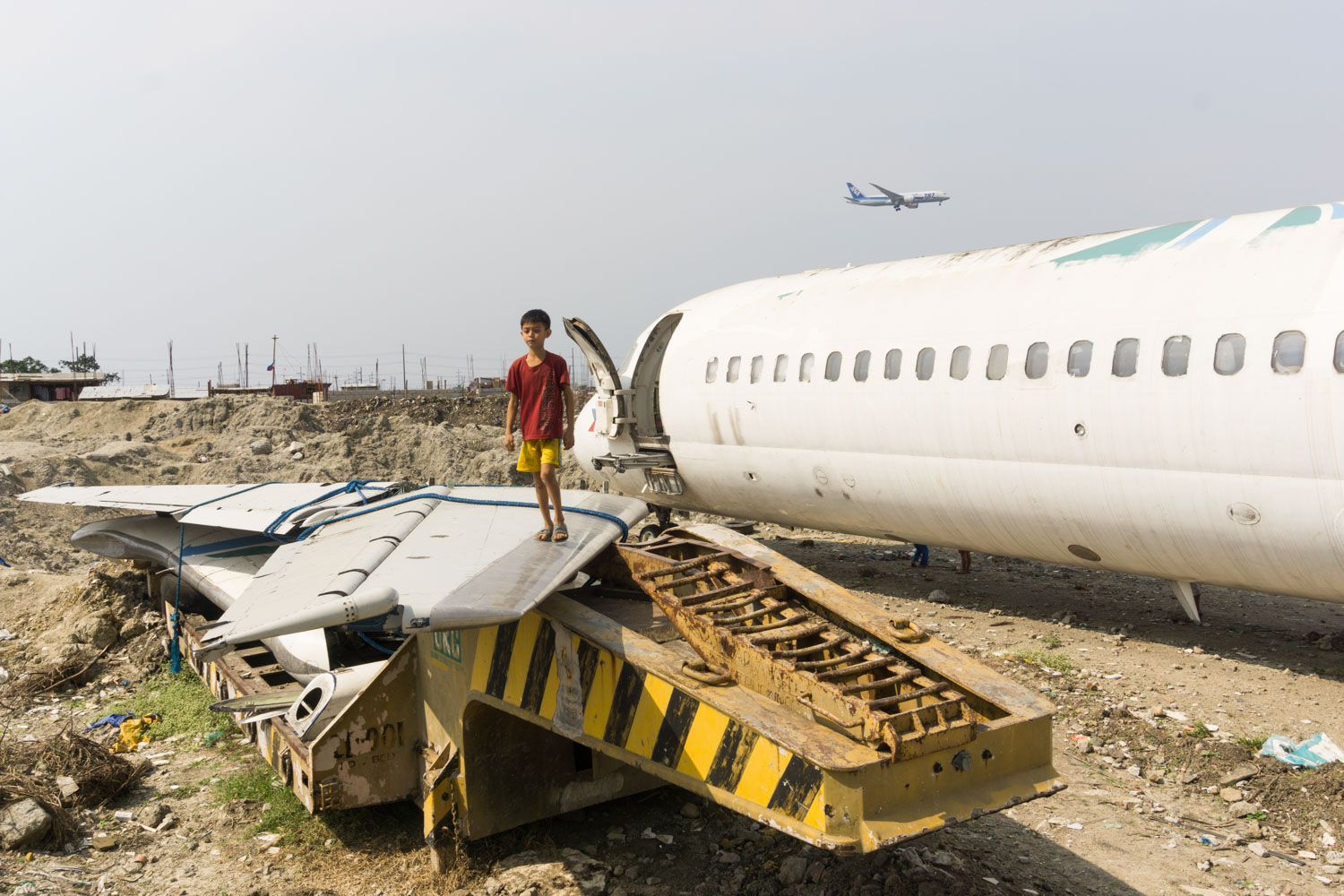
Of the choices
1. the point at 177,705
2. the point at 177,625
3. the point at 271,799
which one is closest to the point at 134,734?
the point at 177,705

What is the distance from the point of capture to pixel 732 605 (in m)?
5.08

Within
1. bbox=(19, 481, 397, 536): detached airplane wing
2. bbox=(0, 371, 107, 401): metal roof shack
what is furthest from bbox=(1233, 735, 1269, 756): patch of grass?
bbox=(0, 371, 107, 401): metal roof shack

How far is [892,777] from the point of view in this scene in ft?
11.6

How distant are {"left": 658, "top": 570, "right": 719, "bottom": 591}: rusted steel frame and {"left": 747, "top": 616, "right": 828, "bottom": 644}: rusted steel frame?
812mm

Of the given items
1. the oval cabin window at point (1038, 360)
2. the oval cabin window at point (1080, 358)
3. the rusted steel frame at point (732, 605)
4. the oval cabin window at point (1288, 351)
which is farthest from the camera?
the oval cabin window at point (1038, 360)

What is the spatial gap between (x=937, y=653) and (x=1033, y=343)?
5496 mm

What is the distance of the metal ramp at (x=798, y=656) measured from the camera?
3.71m

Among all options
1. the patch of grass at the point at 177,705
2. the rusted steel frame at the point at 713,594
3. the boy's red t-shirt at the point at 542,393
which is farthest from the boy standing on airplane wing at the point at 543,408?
the patch of grass at the point at 177,705

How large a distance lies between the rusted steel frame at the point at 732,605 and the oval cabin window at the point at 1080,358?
4981 mm

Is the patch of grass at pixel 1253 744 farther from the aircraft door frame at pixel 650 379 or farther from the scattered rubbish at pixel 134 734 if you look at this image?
the aircraft door frame at pixel 650 379

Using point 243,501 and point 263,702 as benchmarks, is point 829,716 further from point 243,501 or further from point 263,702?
point 243,501

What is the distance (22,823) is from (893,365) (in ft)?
27.4

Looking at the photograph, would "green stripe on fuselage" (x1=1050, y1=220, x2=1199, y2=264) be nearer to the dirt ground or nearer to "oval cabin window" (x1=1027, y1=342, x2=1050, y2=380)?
"oval cabin window" (x1=1027, y1=342, x2=1050, y2=380)

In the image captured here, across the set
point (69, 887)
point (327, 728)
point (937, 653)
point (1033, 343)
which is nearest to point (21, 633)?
point (69, 887)
